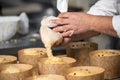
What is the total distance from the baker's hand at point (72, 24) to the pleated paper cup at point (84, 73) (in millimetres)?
213

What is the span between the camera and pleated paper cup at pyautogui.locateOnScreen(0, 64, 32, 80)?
1206 mm

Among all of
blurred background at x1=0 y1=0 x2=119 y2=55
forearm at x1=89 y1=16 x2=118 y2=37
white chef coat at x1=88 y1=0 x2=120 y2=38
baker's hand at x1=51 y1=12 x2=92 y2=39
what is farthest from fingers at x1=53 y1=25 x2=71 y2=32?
blurred background at x1=0 y1=0 x2=119 y2=55

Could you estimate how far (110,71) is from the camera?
1.39 metres

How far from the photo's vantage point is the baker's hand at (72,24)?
4.55 feet

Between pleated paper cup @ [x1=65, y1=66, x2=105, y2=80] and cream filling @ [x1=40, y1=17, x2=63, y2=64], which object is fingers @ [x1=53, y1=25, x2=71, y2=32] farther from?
pleated paper cup @ [x1=65, y1=66, x2=105, y2=80]

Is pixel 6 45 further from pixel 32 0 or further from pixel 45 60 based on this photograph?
pixel 32 0

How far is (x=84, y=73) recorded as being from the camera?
1219mm

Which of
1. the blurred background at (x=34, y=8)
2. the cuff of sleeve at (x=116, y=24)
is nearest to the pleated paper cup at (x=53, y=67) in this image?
the cuff of sleeve at (x=116, y=24)

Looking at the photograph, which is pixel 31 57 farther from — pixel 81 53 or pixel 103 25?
pixel 103 25

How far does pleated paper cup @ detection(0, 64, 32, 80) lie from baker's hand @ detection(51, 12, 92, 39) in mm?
256

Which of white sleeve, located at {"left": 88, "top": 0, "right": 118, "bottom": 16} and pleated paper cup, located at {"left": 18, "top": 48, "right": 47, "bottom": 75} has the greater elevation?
white sleeve, located at {"left": 88, "top": 0, "right": 118, "bottom": 16}

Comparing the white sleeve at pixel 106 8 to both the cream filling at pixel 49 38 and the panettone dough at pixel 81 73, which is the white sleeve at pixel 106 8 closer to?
the cream filling at pixel 49 38

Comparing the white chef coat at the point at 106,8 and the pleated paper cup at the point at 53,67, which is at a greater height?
the white chef coat at the point at 106,8

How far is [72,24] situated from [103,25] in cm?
17
